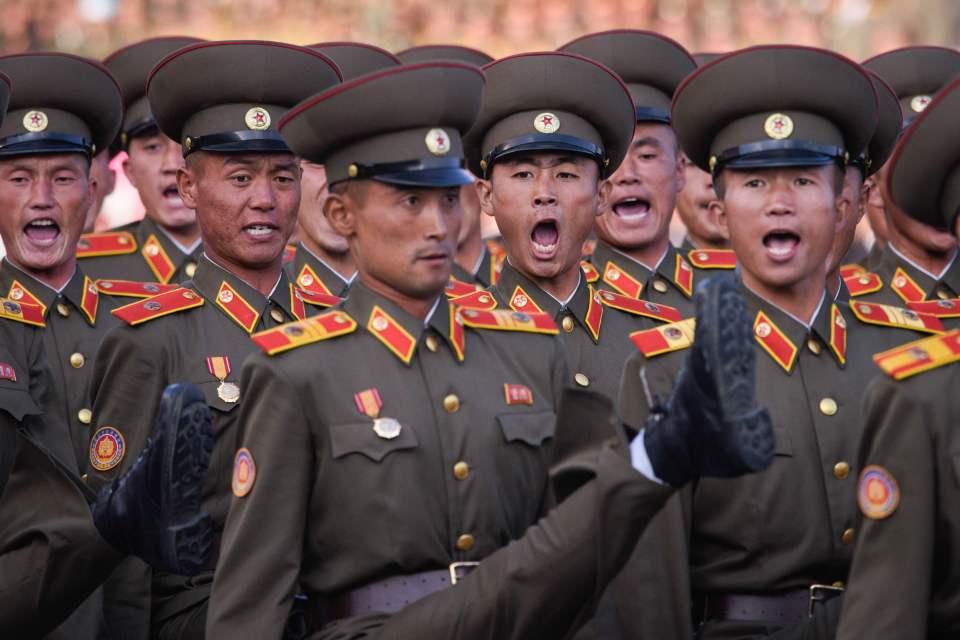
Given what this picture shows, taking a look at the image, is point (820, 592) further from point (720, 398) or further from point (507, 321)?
point (720, 398)

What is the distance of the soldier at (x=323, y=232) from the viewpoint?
810 centimetres

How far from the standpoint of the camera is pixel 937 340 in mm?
4672

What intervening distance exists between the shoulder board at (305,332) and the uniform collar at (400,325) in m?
0.04

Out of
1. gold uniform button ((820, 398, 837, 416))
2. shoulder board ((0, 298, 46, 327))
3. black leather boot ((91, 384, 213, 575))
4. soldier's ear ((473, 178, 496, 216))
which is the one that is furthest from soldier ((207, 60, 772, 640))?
shoulder board ((0, 298, 46, 327))

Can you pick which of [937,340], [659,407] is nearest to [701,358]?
[659,407]

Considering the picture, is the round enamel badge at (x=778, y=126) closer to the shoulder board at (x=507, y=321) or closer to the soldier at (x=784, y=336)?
the soldier at (x=784, y=336)

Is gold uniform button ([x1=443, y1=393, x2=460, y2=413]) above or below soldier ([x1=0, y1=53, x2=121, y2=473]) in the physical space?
below

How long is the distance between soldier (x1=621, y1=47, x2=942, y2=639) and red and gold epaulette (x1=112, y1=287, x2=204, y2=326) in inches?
68.3

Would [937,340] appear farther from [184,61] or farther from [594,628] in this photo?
[184,61]

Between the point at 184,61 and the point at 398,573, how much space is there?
233cm

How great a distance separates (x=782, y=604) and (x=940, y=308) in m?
1.95

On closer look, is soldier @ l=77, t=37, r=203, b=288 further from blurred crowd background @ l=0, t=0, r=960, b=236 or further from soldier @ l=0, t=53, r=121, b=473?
blurred crowd background @ l=0, t=0, r=960, b=236

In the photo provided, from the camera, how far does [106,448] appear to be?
19.7ft

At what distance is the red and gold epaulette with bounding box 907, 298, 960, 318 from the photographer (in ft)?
21.4
